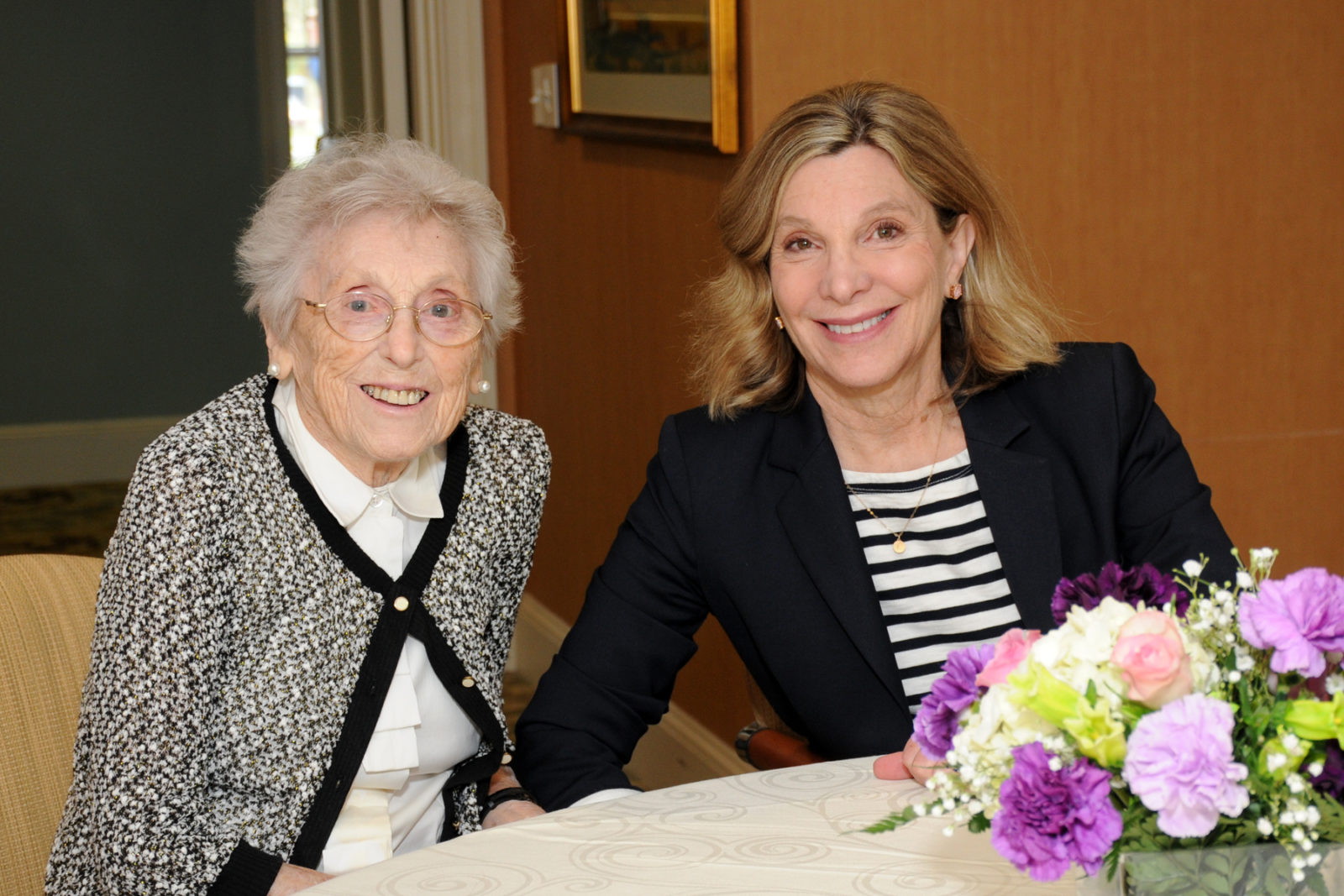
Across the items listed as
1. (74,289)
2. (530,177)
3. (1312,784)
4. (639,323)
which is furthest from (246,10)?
(1312,784)

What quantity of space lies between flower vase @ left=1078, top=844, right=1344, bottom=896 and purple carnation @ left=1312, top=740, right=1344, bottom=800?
3cm

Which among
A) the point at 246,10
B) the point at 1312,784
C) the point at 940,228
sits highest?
the point at 246,10

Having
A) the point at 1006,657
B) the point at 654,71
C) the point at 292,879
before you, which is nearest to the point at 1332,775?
the point at 1006,657

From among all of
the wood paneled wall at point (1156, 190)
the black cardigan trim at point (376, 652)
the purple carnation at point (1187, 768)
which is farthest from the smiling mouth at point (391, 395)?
the wood paneled wall at point (1156, 190)

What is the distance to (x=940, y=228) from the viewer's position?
1889 millimetres

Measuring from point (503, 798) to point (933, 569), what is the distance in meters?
0.63

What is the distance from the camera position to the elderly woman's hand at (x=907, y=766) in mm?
1359

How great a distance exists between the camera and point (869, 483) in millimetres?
1878

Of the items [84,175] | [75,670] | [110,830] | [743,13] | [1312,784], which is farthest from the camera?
[84,175]

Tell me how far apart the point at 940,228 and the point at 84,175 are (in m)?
6.11

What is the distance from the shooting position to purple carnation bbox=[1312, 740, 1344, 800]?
853mm

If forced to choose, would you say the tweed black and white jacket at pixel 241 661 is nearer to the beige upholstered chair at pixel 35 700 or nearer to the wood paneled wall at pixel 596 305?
the beige upholstered chair at pixel 35 700

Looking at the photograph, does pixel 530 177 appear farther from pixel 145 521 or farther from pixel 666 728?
pixel 145 521

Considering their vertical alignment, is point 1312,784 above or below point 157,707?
above
